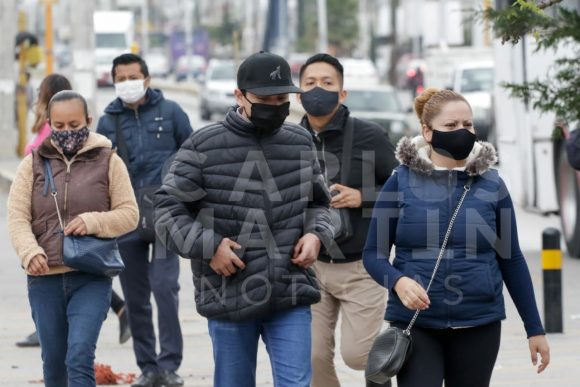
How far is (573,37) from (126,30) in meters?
51.0

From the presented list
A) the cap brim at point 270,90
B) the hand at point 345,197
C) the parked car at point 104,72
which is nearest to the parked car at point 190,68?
the parked car at point 104,72

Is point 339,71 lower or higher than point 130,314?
higher

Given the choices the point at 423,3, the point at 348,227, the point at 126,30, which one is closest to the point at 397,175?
the point at 348,227

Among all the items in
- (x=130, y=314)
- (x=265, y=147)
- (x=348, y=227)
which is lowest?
(x=130, y=314)

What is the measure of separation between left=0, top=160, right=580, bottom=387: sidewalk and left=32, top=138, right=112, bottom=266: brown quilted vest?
90.0 inches

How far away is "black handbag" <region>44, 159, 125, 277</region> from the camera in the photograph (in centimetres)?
717

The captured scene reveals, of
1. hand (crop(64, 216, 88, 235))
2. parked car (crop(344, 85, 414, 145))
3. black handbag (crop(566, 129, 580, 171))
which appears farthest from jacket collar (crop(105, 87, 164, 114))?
parked car (crop(344, 85, 414, 145))

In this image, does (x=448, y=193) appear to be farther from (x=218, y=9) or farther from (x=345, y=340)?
(x=218, y=9)

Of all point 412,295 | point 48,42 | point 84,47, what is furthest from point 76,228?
point 48,42

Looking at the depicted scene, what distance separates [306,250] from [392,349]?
58cm

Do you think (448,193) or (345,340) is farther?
(345,340)

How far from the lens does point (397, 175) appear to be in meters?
6.20

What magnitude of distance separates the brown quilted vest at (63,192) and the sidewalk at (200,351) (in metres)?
2.29

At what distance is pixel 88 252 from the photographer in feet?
23.6
